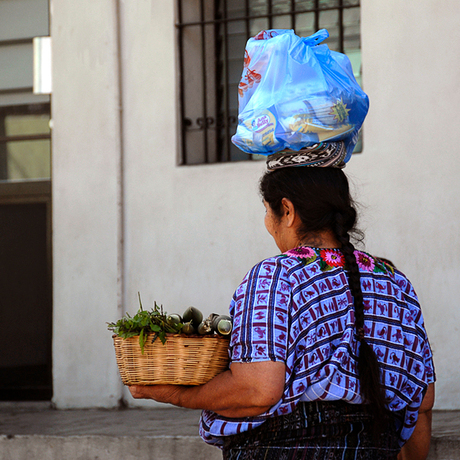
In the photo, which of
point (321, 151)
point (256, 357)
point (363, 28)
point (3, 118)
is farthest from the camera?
point (3, 118)

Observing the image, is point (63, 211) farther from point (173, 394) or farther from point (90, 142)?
point (173, 394)

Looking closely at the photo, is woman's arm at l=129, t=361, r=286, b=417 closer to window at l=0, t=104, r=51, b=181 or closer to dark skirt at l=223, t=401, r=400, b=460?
dark skirt at l=223, t=401, r=400, b=460

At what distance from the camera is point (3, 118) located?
5684mm

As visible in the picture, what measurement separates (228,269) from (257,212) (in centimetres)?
46

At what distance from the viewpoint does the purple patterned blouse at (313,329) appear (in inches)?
65.1

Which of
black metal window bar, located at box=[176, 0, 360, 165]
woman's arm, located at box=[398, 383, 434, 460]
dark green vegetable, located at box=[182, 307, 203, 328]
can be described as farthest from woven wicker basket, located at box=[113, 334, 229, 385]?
black metal window bar, located at box=[176, 0, 360, 165]

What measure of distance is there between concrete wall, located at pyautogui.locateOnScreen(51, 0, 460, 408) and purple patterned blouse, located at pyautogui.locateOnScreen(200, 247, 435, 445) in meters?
2.85

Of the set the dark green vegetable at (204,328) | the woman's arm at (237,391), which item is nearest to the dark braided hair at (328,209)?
the woman's arm at (237,391)

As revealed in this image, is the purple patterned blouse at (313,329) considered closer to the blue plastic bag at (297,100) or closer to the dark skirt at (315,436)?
the dark skirt at (315,436)

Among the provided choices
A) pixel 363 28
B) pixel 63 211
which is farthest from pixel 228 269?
pixel 363 28

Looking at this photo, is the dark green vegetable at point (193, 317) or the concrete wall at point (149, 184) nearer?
the dark green vegetable at point (193, 317)

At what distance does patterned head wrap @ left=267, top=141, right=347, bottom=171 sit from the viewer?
1825 mm

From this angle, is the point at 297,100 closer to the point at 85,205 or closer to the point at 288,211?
the point at 288,211

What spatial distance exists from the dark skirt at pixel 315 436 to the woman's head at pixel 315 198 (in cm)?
46
